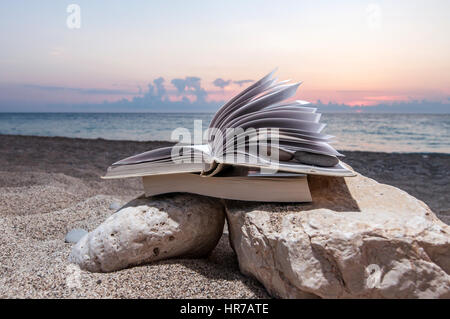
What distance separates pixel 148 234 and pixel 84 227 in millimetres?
1280

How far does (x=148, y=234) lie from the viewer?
1.63 metres

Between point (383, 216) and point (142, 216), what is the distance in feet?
3.52

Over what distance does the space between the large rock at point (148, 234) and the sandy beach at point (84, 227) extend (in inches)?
2.2

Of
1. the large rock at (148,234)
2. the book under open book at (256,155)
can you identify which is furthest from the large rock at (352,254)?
the large rock at (148,234)

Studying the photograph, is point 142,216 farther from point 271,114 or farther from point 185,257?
point 271,114

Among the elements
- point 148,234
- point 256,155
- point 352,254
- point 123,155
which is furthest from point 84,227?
point 123,155

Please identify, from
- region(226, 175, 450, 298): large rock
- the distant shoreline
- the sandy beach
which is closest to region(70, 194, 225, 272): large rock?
the sandy beach

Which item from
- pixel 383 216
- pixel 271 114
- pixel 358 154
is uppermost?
pixel 271 114

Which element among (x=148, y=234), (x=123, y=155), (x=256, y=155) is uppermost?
(x=256, y=155)

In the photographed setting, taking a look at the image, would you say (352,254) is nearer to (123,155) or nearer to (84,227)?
(84,227)

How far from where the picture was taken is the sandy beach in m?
1.51
